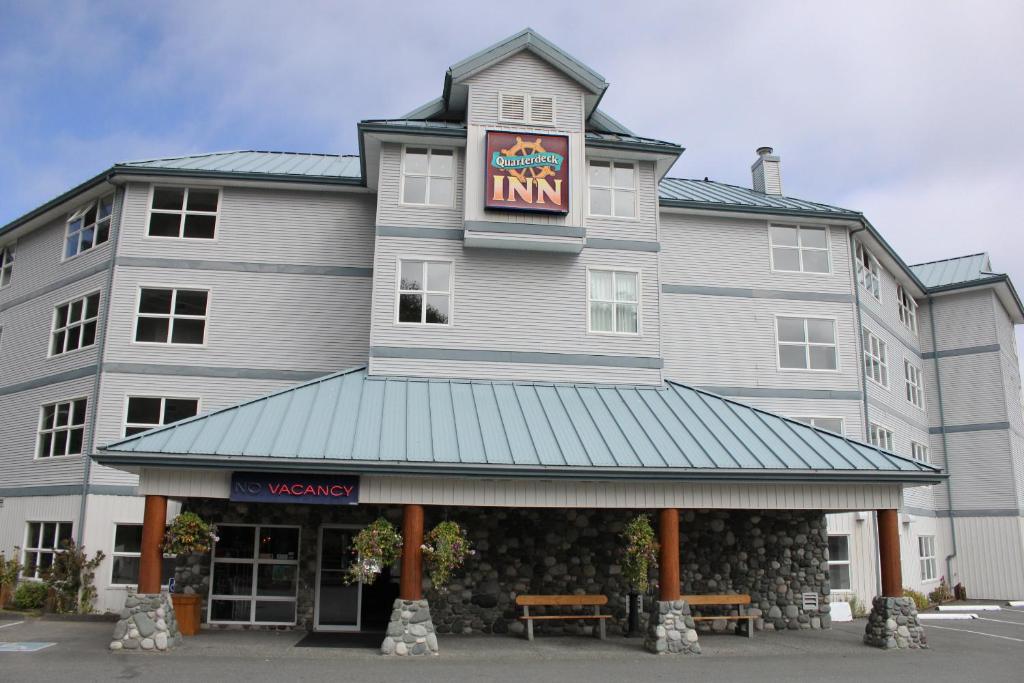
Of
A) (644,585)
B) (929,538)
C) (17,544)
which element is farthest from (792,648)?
(17,544)

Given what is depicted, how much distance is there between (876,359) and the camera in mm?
26219

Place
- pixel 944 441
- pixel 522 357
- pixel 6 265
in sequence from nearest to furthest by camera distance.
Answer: pixel 522 357
pixel 6 265
pixel 944 441

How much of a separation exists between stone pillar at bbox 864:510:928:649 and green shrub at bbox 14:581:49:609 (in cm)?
1813

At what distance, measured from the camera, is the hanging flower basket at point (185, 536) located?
15188mm

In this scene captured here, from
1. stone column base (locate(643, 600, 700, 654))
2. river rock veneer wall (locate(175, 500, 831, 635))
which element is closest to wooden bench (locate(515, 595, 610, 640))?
river rock veneer wall (locate(175, 500, 831, 635))

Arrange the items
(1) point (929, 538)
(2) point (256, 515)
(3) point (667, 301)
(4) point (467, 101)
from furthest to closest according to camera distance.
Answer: (1) point (929, 538), (3) point (667, 301), (4) point (467, 101), (2) point (256, 515)

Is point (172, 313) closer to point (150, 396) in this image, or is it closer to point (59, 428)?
point (150, 396)

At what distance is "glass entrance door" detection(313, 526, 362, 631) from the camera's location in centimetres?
1852

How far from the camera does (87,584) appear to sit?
1997 centimetres

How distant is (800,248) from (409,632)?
16.1 meters

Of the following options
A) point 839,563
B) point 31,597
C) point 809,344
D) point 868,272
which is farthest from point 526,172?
point 31,597

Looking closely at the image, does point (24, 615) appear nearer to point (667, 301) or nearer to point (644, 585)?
point (644, 585)

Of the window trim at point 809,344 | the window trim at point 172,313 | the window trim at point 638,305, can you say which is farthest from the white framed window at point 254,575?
the window trim at point 809,344

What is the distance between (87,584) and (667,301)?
15885mm
